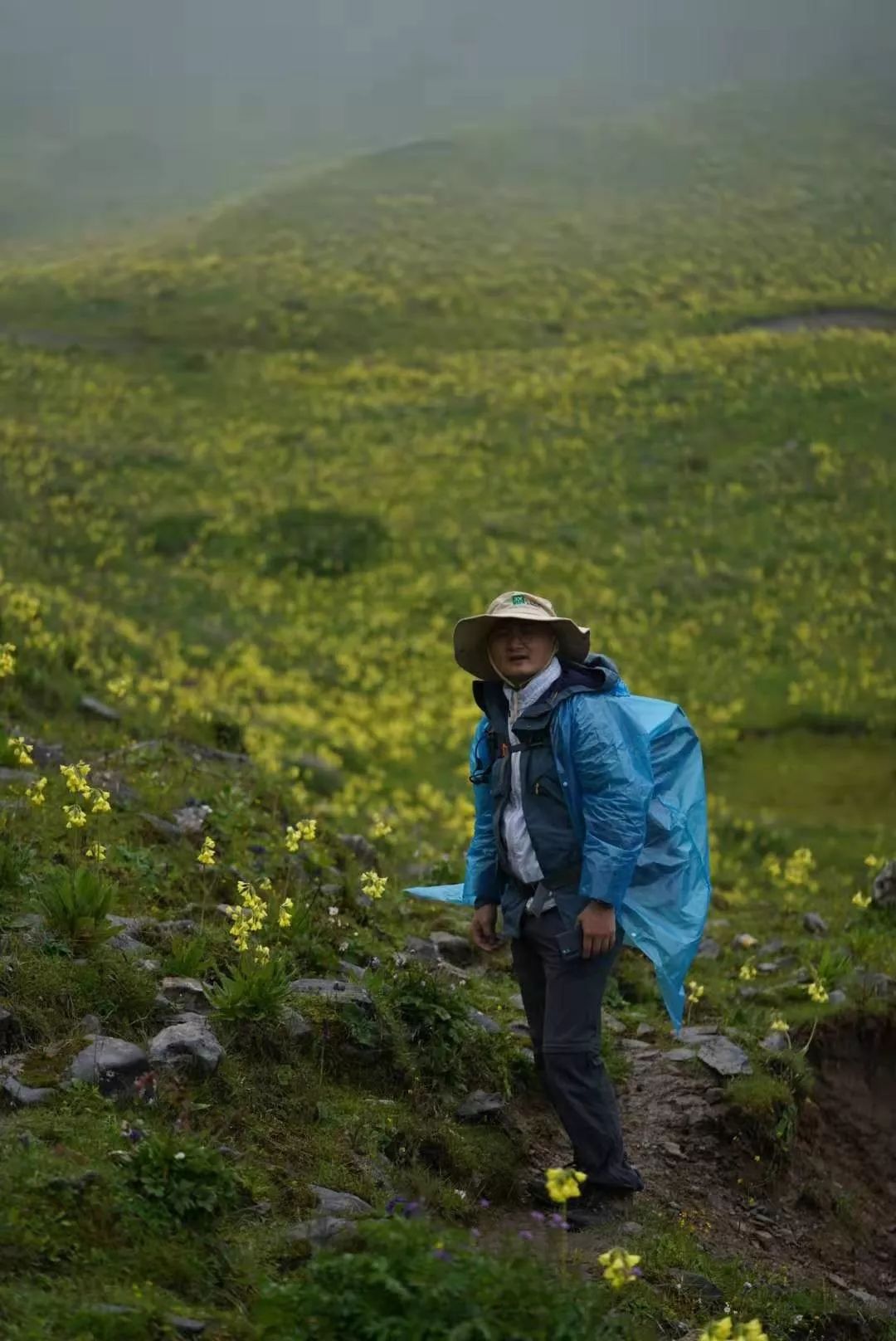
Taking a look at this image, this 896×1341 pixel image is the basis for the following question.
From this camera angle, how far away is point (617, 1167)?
6.20 m

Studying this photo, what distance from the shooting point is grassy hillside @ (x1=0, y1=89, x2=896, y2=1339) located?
5.62 m

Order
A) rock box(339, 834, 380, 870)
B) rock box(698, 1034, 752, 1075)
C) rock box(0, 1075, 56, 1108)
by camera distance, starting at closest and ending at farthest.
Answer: rock box(0, 1075, 56, 1108) → rock box(698, 1034, 752, 1075) → rock box(339, 834, 380, 870)

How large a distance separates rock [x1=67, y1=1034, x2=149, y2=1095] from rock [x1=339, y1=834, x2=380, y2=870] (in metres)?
5.20

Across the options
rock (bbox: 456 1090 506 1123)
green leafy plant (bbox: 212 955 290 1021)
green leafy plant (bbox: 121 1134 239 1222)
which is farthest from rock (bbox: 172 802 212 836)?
green leafy plant (bbox: 121 1134 239 1222)

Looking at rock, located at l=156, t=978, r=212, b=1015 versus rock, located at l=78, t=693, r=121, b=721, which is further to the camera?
rock, located at l=78, t=693, r=121, b=721

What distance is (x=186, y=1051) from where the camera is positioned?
18.4 ft

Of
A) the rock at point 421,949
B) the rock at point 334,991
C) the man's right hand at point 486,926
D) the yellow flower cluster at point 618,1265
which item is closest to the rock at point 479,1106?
the rock at point 334,991

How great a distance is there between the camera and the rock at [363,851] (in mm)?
10820

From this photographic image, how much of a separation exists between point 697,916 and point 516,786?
105 cm

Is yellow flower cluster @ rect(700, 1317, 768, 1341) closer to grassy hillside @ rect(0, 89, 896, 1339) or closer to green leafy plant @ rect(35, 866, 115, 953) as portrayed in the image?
grassy hillside @ rect(0, 89, 896, 1339)

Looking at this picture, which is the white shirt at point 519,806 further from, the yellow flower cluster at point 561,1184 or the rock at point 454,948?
the rock at point 454,948

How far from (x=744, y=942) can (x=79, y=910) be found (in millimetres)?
6726

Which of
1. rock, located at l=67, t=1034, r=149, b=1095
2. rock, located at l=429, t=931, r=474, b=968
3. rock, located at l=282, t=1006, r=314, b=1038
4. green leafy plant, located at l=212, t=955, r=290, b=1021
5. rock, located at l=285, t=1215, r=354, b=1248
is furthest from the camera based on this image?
rock, located at l=429, t=931, r=474, b=968

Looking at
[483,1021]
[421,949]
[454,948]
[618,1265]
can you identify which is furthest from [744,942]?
[618,1265]
